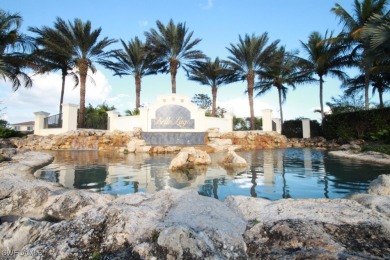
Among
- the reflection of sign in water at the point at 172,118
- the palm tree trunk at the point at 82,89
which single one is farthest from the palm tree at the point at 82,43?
the reflection of sign in water at the point at 172,118

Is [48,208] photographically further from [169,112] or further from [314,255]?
[169,112]

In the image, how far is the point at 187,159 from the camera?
8453 mm

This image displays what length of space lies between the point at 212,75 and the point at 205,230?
28.5 m

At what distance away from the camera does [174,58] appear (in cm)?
2461

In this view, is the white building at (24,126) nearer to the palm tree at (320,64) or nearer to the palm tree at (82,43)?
the palm tree at (82,43)

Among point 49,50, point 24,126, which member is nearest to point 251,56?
point 49,50

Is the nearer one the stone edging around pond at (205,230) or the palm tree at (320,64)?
the stone edging around pond at (205,230)

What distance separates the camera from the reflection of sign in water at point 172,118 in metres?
22.1

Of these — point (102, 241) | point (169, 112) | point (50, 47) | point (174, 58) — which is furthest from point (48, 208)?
point (174, 58)

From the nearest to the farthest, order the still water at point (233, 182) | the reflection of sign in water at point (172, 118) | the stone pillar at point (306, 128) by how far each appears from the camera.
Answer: the still water at point (233, 182)
the reflection of sign in water at point (172, 118)
the stone pillar at point (306, 128)

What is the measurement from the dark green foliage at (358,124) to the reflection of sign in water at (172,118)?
12503mm

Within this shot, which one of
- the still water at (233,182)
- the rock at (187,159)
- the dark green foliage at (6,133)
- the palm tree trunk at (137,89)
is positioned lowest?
the still water at (233,182)

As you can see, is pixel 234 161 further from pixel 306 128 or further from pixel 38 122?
pixel 306 128

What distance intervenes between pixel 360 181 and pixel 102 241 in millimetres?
5876
